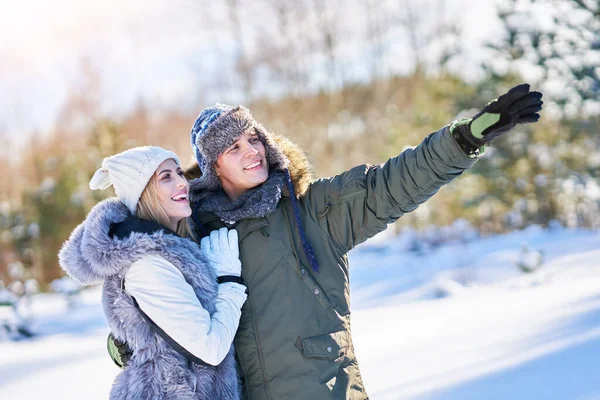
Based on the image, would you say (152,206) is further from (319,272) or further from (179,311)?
(319,272)

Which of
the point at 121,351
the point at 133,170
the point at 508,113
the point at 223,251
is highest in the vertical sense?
the point at 133,170

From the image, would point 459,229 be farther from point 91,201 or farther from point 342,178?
point 342,178

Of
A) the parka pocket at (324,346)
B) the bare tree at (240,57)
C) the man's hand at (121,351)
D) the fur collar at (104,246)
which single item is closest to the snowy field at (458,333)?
the parka pocket at (324,346)

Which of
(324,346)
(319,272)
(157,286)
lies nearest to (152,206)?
(157,286)

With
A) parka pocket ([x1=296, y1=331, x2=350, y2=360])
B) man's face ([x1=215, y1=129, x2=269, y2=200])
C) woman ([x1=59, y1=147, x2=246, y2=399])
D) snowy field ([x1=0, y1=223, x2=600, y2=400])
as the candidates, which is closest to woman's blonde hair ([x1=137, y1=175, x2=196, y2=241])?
woman ([x1=59, y1=147, x2=246, y2=399])

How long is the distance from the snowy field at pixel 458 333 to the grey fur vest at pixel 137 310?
176 cm

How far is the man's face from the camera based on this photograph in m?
2.48

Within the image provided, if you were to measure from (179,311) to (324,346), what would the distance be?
53 cm

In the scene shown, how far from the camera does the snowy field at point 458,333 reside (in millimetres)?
3447

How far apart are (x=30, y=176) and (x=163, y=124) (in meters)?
12.4

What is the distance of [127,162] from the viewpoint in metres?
2.27

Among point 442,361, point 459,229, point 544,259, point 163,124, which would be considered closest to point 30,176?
point 163,124

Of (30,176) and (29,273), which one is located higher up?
(30,176)

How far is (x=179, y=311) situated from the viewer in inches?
78.7
